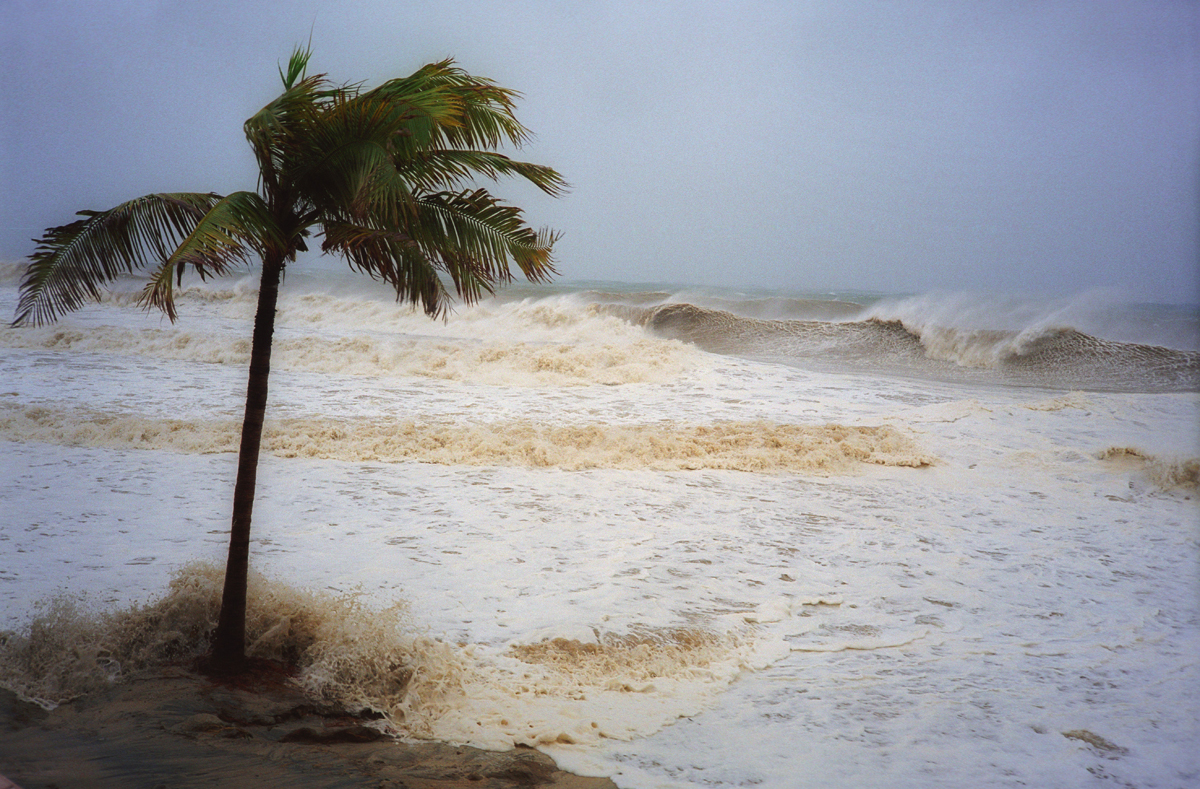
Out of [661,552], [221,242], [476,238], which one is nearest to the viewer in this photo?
[221,242]

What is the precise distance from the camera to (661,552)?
5551 mm

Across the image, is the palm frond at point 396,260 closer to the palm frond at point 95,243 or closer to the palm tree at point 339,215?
the palm tree at point 339,215

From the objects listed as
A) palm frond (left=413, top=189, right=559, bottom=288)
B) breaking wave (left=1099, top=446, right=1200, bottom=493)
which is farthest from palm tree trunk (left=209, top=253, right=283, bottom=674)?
breaking wave (left=1099, top=446, right=1200, bottom=493)

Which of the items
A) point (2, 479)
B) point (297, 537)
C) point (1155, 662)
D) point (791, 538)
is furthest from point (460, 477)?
point (1155, 662)

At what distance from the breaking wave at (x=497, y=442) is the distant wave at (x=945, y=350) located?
6649mm

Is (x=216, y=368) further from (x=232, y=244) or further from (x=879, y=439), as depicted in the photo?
(x=232, y=244)

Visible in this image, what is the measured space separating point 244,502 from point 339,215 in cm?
135

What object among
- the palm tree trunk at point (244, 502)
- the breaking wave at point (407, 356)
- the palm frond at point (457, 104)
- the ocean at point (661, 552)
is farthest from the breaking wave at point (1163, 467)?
the palm tree trunk at point (244, 502)

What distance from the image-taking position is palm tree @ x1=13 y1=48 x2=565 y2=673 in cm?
254

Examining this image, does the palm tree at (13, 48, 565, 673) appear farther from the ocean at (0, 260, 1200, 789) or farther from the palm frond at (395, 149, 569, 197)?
the ocean at (0, 260, 1200, 789)

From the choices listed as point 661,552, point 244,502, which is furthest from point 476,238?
point 661,552

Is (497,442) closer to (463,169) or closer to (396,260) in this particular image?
(463,169)

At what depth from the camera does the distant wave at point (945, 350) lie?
13.1 meters

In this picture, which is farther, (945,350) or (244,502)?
(945,350)
